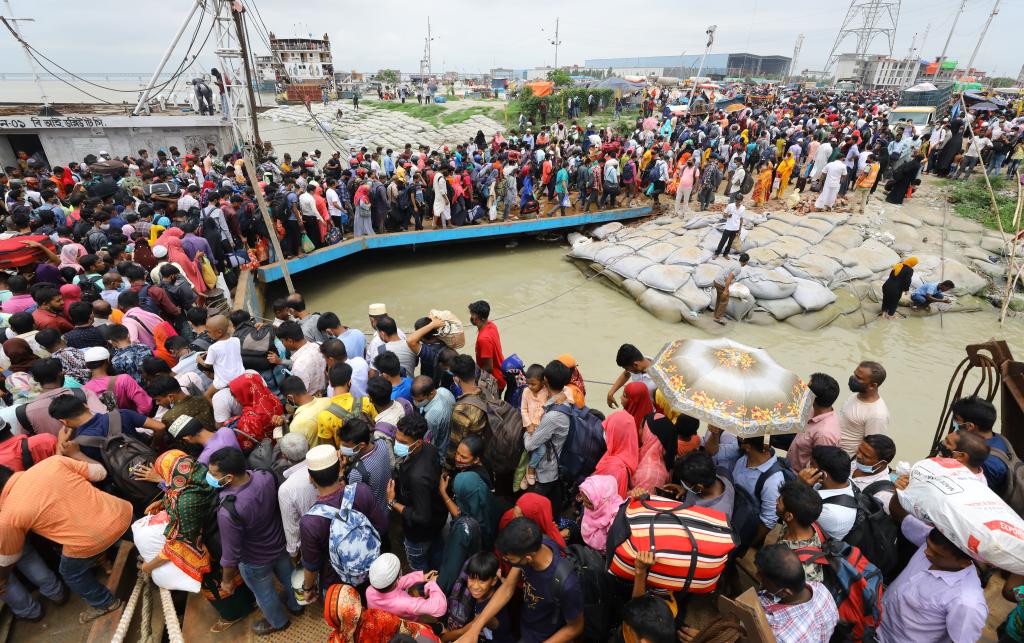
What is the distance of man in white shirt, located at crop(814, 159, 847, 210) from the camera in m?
9.61

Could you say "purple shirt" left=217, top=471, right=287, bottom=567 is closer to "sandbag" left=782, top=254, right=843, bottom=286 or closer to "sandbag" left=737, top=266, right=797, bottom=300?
"sandbag" left=737, top=266, right=797, bottom=300

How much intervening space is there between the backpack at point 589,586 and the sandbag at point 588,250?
302 inches

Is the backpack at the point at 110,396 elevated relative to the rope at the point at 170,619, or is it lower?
elevated

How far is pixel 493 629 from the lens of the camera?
240cm

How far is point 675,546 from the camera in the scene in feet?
6.66

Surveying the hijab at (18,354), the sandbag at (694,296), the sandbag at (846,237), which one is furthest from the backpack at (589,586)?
the sandbag at (846,237)

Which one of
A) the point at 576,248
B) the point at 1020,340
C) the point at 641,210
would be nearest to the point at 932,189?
the point at 1020,340

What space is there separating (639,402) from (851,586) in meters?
1.72

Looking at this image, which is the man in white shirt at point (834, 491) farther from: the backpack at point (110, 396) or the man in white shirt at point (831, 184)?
the man in white shirt at point (831, 184)

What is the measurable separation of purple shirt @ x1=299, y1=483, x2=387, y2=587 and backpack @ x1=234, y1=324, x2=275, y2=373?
195cm

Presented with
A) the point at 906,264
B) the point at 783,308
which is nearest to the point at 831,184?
the point at 906,264

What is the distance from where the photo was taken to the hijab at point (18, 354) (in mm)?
3475

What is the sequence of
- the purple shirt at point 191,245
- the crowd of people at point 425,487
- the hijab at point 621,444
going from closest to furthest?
the crowd of people at point 425,487 → the hijab at point 621,444 → the purple shirt at point 191,245

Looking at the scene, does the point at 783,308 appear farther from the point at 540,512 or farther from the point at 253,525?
the point at 253,525
